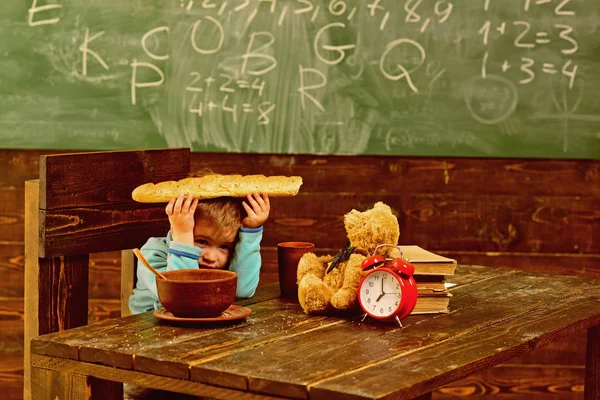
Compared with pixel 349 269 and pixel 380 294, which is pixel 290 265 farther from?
pixel 380 294

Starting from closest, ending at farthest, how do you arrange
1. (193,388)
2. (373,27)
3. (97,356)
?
(193,388) < (97,356) < (373,27)

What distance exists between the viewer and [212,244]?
270 centimetres

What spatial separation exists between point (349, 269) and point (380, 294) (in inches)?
4.5

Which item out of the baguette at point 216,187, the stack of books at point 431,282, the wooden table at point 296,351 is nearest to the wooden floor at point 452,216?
the baguette at point 216,187

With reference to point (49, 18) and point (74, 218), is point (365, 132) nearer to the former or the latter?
point (49, 18)

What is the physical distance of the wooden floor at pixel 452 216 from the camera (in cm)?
413

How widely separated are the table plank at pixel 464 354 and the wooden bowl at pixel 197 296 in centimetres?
45

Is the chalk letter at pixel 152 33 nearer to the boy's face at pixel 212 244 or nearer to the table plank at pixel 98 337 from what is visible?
the boy's face at pixel 212 244

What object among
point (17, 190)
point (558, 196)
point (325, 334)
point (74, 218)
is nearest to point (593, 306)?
point (325, 334)

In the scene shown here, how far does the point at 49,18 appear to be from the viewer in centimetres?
409

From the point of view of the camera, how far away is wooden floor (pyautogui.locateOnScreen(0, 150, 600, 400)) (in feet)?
13.5

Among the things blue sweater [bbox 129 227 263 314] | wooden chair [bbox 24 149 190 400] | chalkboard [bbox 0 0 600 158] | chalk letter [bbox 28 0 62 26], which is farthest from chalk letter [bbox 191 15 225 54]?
blue sweater [bbox 129 227 263 314]

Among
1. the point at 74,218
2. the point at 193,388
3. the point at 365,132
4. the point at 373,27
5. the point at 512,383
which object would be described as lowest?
the point at 512,383

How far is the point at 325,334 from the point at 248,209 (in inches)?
25.2
